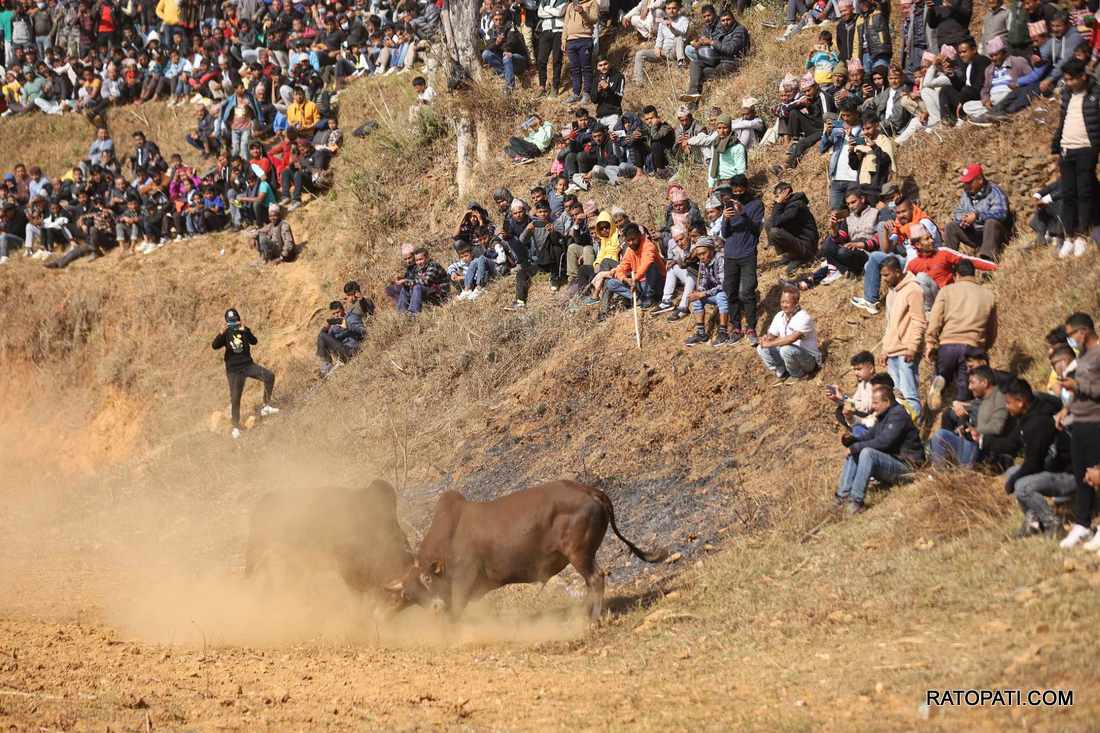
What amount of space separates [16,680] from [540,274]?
566 inches

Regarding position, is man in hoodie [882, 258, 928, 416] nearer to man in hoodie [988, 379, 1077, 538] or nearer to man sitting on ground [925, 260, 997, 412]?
man sitting on ground [925, 260, 997, 412]

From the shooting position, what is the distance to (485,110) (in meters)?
29.2

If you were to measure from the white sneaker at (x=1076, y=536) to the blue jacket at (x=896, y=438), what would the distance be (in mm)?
2857

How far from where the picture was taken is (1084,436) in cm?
1055

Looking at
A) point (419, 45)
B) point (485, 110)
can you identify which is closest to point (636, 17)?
point (485, 110)

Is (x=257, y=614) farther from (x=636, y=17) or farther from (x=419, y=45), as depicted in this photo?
(x=419, y=45)

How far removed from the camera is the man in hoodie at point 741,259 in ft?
57.8

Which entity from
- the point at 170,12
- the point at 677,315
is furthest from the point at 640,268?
the point at 170,12

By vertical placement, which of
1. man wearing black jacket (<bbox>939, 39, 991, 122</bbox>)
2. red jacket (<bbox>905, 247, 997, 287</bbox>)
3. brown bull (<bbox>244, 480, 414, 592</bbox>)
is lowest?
brown bull (<bbox>244, 480, 414, 592</bbox>)

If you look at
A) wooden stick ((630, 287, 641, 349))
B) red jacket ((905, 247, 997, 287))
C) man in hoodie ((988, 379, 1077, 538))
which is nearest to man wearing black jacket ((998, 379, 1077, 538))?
man in hoodie ((988, 379, 1077, 538))

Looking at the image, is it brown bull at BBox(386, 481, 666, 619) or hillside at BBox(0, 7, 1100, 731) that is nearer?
hillside at BBox(0, 7, 1100, 731)

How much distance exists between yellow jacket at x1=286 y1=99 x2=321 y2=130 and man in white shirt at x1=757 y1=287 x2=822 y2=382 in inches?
708

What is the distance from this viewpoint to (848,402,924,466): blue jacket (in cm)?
1334

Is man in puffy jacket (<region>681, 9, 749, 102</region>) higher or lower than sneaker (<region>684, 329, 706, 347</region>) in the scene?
higher
